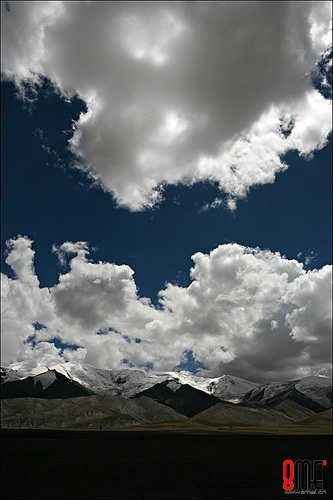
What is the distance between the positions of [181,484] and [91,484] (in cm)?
992

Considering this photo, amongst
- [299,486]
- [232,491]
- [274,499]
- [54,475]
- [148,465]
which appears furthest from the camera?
[148,465]

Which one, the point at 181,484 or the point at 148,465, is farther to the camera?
the point at 148,465

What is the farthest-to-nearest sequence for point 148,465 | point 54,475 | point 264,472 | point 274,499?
1. point 148,465
2. point 264,472
3. point 54,475
4. point 274,499

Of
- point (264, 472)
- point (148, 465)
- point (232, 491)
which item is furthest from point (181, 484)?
point (148, 465)

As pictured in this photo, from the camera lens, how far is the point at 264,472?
5200 cm

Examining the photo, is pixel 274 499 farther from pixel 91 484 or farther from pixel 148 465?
pixel 148 465

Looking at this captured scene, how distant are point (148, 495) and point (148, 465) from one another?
83.8 ft

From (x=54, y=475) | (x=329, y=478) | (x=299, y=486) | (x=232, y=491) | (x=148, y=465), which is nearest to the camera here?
(x=232, y=491)

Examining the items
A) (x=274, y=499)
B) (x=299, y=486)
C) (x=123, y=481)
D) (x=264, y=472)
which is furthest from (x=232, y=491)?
(x=264, y=472)

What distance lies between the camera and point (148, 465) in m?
59.7

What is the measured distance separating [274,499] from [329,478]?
1386cm

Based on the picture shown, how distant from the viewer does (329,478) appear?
1779 inches

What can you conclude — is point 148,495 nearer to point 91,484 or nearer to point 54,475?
point 91,484

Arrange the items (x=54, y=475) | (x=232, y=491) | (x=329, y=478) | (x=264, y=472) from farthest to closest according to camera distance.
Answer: (x=264, y=472)
(x=54, y=475)
(x=329, y=478)
(x=232, y=491)
